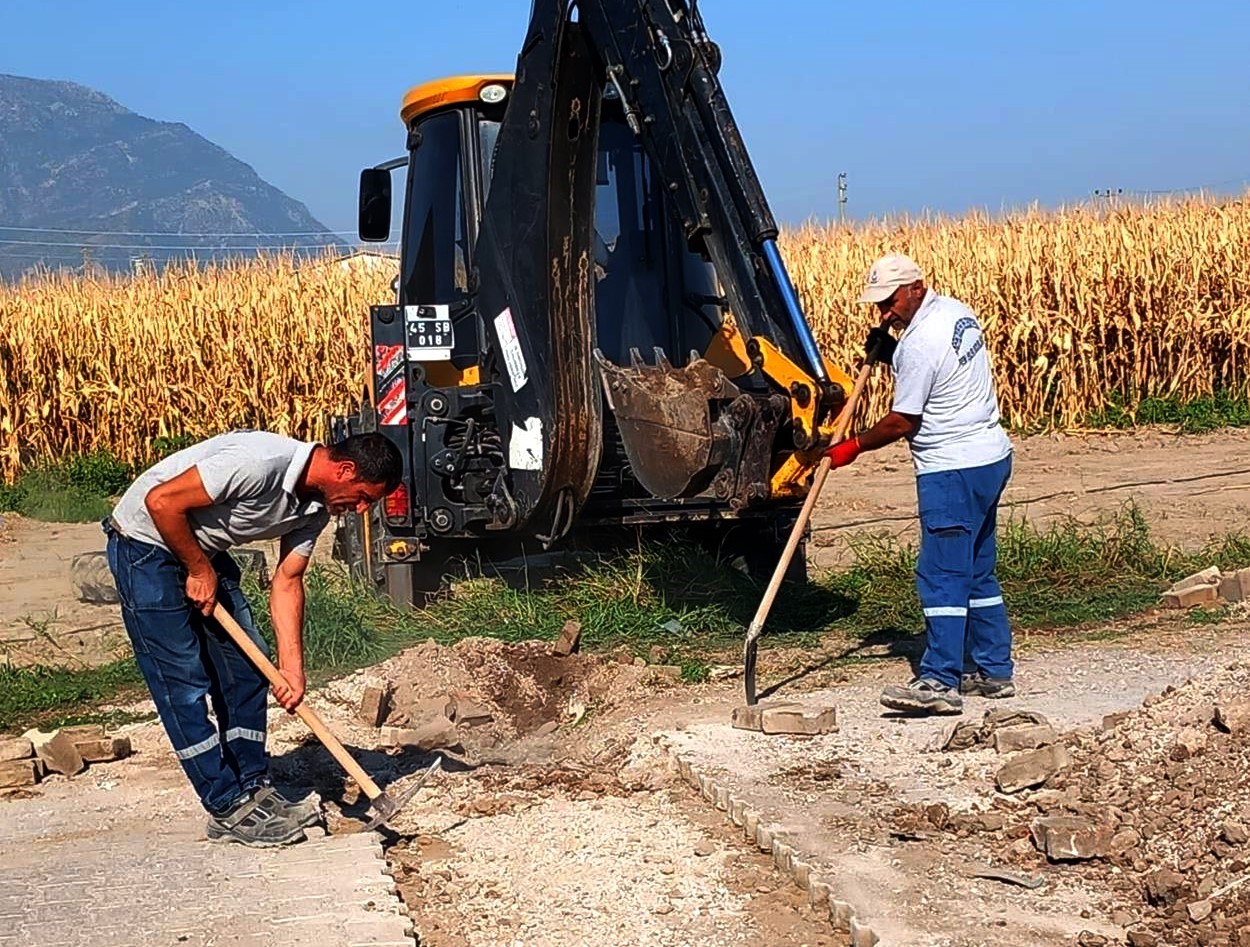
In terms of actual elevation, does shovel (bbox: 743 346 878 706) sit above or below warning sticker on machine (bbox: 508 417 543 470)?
below

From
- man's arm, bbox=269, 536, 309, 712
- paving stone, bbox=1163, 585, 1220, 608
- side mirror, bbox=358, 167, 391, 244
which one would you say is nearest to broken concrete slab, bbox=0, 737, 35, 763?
man's arm, bbox=269, 536, 309, 712

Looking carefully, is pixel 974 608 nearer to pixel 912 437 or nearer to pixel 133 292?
pixel 912 437

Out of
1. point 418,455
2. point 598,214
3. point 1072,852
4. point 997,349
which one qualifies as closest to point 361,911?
point 1072,852

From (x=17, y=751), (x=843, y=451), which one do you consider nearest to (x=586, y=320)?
(x=843, y=451)

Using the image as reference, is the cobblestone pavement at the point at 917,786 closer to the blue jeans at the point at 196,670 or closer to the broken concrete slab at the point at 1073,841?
the broken concrete slab at the point at 1073,841

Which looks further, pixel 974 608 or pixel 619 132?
pixel 619 132

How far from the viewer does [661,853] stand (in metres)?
5.73

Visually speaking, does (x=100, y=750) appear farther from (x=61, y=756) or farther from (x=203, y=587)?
(x=203, y=587)

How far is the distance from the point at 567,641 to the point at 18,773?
2.83m

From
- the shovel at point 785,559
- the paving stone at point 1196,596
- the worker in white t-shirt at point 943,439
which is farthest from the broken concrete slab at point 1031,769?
the paving stone at point 1196,596

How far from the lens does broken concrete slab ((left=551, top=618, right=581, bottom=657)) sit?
28.2ft

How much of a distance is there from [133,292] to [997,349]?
10.5 metres

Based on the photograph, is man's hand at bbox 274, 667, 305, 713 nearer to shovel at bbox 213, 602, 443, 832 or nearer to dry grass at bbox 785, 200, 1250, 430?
shovel at bbox 213, 602, 443, 832

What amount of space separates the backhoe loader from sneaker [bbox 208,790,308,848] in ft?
7.19
